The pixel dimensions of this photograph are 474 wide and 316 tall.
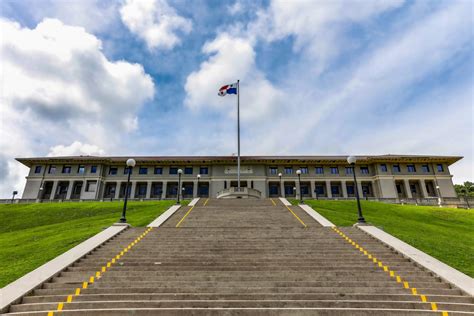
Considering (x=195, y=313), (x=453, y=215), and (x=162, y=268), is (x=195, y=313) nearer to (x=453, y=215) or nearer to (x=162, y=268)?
(x=162, y=268)

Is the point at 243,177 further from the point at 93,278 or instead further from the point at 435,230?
the point at 93,278

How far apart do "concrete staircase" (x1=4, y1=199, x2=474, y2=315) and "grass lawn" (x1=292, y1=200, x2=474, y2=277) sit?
214 centimetres

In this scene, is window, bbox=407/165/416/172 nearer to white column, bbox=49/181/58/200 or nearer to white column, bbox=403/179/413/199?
white column, bbox=403/179/413/199

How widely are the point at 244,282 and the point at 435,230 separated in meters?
14.9

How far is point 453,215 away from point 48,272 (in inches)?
1170

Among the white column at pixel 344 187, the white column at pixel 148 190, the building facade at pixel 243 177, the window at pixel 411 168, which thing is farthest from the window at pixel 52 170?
the window at pixel 411 168

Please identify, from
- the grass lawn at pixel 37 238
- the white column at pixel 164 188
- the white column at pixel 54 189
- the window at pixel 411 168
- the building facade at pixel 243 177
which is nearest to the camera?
the grass lawn at pixel 37 238

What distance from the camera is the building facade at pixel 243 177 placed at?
1907 inches

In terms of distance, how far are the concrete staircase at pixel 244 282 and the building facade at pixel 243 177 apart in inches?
1478

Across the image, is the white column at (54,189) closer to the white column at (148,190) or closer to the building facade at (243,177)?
the building facade at (243,177)

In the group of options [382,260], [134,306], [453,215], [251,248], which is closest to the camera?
[134,306]

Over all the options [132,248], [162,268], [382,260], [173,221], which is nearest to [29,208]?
[173,221]

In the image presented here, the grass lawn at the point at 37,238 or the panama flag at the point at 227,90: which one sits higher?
the panama flag at the point at 227,90

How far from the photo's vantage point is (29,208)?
27141 millimetres
